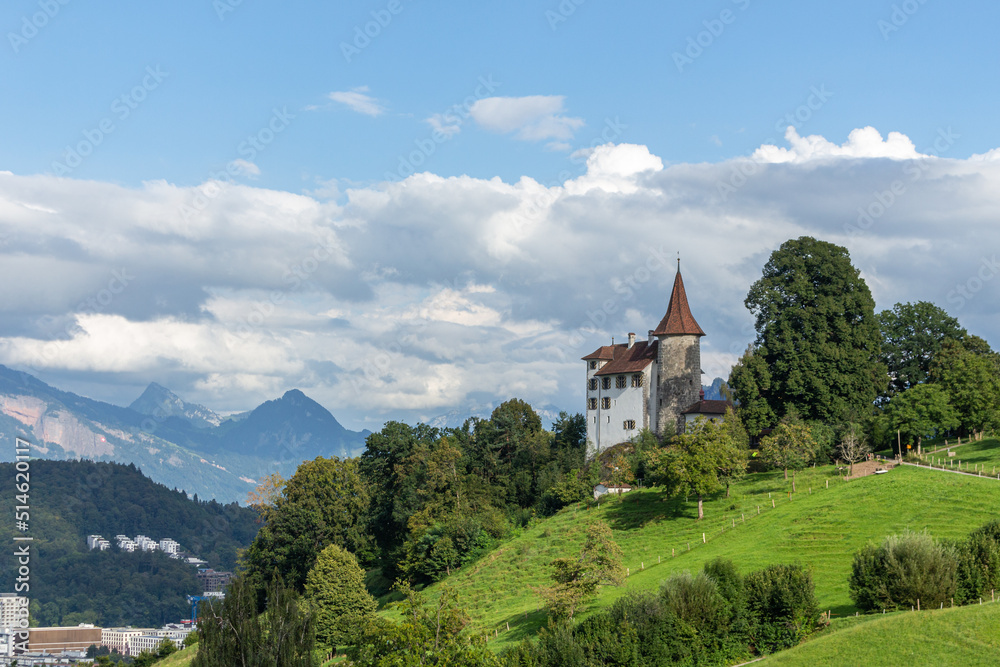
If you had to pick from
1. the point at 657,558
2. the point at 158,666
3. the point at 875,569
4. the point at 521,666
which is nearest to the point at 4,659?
the point at 158,666

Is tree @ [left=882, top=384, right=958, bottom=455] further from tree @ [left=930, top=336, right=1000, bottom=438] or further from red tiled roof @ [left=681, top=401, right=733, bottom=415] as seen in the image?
red tiled roof @ [left=681, top=401, right=733, bottom=415]

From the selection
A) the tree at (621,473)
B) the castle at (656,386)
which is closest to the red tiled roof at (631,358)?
the castle at (656,386)

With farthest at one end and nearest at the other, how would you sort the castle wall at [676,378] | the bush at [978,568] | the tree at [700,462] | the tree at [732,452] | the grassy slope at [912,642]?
the castle wall at [676,378]
the tree at [732,452]
the tree at [700,462]
the bush at [978,568]
the grassy slope at [912,642]

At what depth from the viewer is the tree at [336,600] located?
64.9 meters

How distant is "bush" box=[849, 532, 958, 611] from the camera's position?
39.6 m

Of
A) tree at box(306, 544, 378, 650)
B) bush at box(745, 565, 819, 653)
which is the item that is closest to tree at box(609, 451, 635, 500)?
tree at box(306, 544, 378, 650)

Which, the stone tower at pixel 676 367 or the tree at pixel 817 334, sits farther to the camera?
the stone tower at pixel 676 367

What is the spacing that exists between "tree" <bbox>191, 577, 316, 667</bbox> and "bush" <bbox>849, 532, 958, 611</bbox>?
81.4 ft

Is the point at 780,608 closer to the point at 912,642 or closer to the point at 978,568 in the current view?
the point at 912,642

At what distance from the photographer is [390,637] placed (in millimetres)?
38500

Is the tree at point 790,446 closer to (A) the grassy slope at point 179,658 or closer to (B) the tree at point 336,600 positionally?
(B) the tree at point 336,600

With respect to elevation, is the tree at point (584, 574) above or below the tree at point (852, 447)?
below

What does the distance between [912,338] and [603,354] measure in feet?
96.1

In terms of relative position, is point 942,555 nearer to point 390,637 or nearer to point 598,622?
point 598,622
